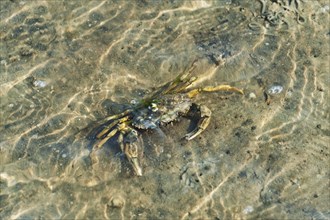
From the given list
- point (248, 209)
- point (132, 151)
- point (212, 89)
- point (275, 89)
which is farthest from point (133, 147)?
point (275, 89)

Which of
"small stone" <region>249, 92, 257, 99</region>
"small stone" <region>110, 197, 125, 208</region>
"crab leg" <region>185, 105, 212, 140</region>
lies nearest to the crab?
"crab leg" <region>185, 105, 212, 140</region>

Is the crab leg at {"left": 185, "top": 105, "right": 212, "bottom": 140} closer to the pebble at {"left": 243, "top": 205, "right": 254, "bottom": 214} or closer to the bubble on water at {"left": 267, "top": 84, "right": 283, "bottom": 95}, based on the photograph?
the bubble on water at {"left": 267, "top": 84, "right": 283, "bottom": 95}

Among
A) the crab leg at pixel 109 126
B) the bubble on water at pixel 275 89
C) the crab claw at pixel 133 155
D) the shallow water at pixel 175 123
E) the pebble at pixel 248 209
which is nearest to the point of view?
the pebble at pixel 248 209

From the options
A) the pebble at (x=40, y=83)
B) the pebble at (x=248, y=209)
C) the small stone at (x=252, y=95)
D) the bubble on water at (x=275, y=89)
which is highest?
the pebble at (x=40, y=83)

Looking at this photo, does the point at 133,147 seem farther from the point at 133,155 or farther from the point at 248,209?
the point at 248,209

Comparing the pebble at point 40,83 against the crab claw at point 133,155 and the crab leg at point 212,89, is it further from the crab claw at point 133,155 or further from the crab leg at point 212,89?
the crab leg at point 212,89

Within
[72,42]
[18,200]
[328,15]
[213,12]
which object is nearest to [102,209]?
[18,200]

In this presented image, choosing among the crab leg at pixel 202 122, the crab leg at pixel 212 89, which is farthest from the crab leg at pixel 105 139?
the crab leg at pixel 212 89
